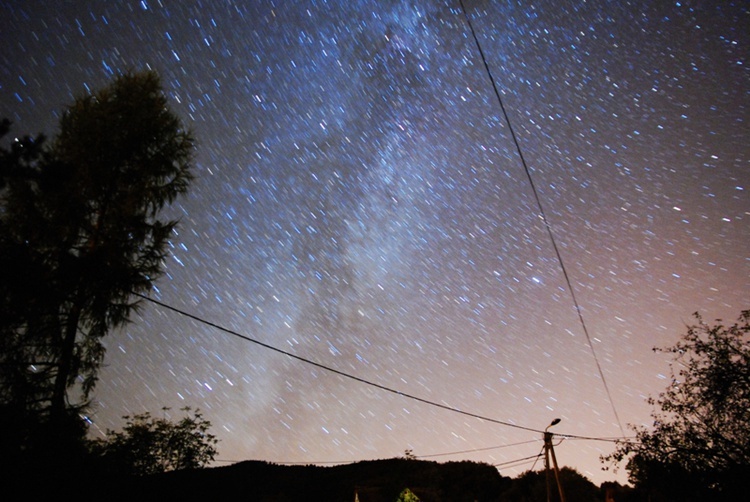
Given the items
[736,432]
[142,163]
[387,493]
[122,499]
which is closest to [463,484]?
[387,493]

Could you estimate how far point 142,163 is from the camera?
377 inches

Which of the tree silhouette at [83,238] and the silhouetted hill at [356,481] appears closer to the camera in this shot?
the tree silhouette at [83,238]

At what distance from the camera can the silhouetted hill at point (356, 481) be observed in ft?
116

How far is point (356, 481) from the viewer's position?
4256cm

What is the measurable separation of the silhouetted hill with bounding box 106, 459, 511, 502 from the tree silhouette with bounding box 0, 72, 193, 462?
27.5m

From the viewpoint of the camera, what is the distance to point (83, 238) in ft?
28.6

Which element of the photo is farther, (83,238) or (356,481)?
(356,481)

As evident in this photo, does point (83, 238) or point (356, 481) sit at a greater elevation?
point (83, 238)

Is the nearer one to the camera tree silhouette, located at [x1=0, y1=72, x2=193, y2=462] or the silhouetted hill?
tree silhouette, located at [x1=0, y1=72, x2=193, y2=462]

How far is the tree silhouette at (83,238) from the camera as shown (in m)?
7.11

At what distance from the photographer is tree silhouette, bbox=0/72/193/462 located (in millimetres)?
7105

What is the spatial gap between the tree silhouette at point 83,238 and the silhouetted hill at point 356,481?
27.5 metres

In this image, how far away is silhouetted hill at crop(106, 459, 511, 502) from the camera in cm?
3522

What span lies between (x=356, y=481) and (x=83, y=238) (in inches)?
1639
